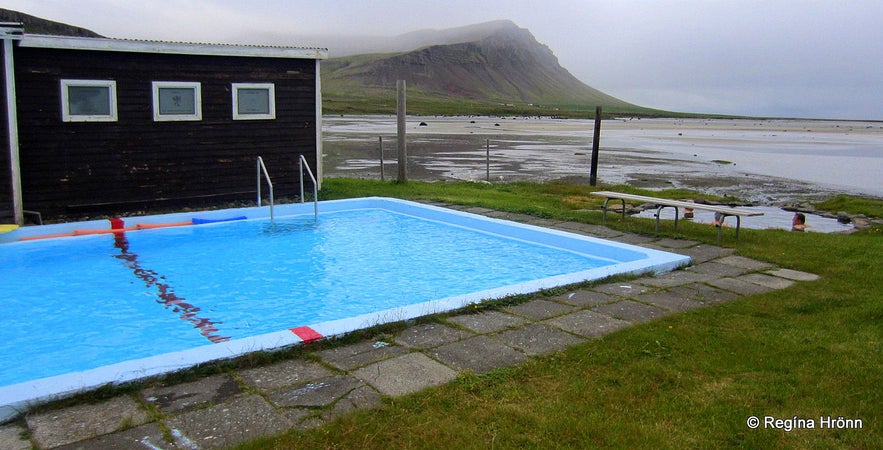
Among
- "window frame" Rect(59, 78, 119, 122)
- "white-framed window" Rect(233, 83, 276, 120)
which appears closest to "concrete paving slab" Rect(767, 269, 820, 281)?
"white-framed window" Rect(233, 83, 276, 120)

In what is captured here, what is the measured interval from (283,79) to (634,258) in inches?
289

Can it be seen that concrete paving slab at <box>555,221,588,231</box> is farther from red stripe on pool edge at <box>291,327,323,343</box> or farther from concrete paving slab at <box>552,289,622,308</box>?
red stripe on pool edge at <box>291,327,323,343</box>

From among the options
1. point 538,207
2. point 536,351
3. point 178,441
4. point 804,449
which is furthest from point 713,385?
point 538,207

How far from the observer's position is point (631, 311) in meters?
5.38

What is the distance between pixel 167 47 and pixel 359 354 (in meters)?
8.21

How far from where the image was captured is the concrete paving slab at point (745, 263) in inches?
277

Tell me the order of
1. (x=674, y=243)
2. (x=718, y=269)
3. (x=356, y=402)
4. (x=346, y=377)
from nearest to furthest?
(x=356, y=402) < (x=346, y=377) < (x=718, y=269) < (x=674, y=243)

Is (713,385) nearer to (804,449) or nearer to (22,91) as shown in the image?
(804,449)

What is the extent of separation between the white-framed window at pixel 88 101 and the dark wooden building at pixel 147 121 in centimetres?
1

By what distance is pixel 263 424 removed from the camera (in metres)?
3.29

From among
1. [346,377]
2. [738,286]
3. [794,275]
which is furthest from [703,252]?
[346,377]

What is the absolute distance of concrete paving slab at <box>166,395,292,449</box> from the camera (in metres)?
3.14

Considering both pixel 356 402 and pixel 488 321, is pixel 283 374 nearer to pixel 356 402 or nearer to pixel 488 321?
pixel 356 402

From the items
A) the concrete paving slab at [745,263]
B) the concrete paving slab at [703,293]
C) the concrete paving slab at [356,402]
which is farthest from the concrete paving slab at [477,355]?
the concrete paving slab at [745,263]
